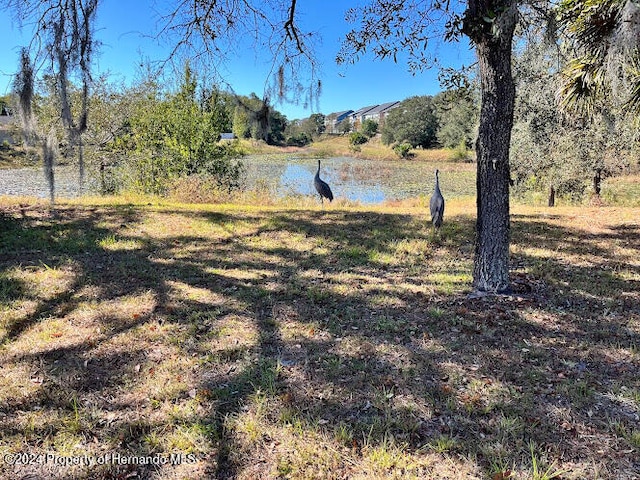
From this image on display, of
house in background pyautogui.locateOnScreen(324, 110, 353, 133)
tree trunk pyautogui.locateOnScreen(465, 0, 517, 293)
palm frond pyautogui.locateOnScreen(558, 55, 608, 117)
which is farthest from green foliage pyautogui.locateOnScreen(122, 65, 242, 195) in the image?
tree trunk pyautogui.locateOnScreen(465, 0, 517, 293)

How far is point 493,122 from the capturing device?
330 centimetres

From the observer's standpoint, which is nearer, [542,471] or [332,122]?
[542,471]

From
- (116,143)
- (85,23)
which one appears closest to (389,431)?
(85,23)

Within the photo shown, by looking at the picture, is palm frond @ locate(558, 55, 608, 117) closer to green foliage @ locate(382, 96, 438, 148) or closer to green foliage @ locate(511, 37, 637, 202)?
green foliage @ locate(511, 37, 637, 202)

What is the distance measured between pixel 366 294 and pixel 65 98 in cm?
314

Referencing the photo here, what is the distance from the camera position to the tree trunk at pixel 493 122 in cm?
312

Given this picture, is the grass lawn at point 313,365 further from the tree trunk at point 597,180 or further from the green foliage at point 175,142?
the green foliage at point 175,142

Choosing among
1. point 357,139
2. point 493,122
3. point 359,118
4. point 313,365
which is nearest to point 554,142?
point 493,122

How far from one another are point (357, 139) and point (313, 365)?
4846 cm

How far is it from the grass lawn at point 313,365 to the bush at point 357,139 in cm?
4500

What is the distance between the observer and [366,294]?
156 inches

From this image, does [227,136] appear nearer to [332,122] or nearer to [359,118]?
[332,122]

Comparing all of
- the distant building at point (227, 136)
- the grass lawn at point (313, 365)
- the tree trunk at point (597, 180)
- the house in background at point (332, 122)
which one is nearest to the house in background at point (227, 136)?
the distant building at point (227, 136)

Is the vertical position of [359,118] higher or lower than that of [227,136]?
higher
